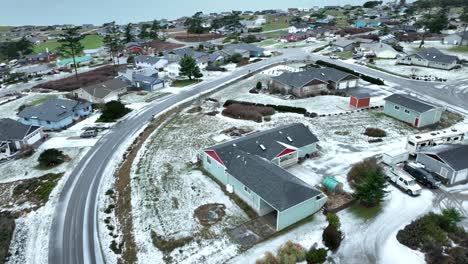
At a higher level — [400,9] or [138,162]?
[400,9]

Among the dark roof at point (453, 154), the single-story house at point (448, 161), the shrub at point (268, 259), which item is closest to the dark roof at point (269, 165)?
the shrub at point (268, 259)

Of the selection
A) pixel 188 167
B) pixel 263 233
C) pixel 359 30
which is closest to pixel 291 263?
pixel 263 233

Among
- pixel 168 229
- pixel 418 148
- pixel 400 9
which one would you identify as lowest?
pixel 168 229

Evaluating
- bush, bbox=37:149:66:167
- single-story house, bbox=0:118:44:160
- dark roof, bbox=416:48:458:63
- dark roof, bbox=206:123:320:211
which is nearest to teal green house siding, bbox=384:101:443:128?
dark roof, bbox=206:123:320:211

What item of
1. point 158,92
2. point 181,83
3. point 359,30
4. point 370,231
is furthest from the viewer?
point 359,30

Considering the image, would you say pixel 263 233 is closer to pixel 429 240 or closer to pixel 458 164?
pixel 429 240

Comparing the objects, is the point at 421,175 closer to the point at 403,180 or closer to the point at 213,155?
the point at 403,180
